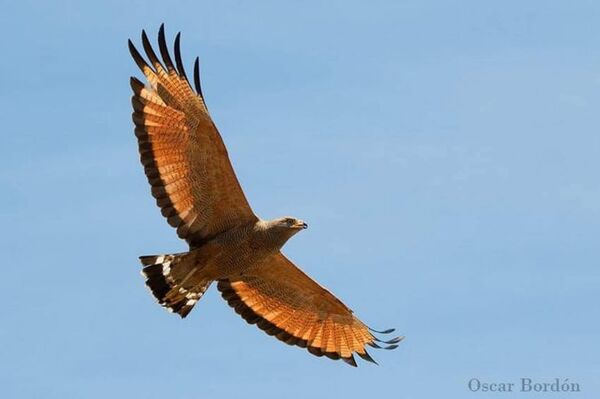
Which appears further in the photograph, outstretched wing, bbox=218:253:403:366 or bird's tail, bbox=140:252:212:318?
outstretched wing, bbox=218:253:403:366

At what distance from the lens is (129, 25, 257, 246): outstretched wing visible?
912 inches

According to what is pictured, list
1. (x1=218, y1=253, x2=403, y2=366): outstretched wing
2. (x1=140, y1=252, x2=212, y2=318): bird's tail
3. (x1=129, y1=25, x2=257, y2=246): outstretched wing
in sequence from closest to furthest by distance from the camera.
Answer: (x1=129, y1=25, x2=257, y2=246): outstretched wing
(x1=140, y1=252, x2=212, y2=318): bird's tail
(x1=218, y1=253, x2=403, y2=366): outstretched wing

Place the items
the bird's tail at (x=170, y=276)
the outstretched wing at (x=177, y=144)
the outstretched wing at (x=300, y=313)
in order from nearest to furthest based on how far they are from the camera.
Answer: the outstretched wing at (x=177, y=144)
the bird's tail at (x=170, y=276)
the outstretched wing at (x=300, y=313)

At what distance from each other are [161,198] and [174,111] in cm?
123

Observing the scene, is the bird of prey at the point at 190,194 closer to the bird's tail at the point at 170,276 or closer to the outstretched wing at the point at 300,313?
the bird's tail at the point at 170,276

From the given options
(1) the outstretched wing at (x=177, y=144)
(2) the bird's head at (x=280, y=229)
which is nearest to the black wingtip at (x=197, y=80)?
(1) the outstretched wing at (x=177, y=144)

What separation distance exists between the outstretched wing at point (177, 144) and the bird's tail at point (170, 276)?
537mm

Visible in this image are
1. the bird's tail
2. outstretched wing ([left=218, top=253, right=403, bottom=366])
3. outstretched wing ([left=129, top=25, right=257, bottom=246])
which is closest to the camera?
outstretched wing ([left=129, top=25, right=257, bottom=246])

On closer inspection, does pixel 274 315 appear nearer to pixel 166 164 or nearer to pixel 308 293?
pixel 308 293

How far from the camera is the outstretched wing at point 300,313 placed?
979 inches

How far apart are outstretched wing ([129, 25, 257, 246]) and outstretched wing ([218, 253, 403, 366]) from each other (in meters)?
1.67

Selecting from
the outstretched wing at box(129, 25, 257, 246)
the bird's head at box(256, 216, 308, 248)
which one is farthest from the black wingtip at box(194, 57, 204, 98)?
the bird's head at box(256, 216, 308, 248)

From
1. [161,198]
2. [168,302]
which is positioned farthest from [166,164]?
[168,302]

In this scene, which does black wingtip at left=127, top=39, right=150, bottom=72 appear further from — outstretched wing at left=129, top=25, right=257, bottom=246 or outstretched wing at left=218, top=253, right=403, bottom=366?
outstretched wing at left=218, top=253, right=403, bottom=366
